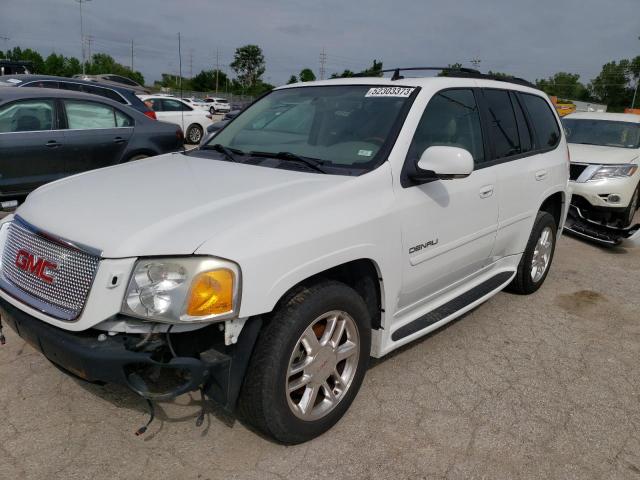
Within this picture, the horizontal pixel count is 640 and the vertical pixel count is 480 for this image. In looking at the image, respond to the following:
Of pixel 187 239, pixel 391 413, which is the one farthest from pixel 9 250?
pixel 391 413

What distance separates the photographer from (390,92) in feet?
10.8

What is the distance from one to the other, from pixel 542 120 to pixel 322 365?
3.25 metres

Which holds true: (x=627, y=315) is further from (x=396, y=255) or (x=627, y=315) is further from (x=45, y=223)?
(x=45, y=223)

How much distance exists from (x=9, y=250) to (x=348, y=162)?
1794 millimetres

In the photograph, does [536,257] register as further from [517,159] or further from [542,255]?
[517,159]

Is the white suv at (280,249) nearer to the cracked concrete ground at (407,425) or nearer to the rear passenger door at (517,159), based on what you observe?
the rear passenger door at (517,159)

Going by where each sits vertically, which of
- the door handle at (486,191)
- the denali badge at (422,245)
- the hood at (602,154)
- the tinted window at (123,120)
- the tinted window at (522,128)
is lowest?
the denali badge at (422,245)

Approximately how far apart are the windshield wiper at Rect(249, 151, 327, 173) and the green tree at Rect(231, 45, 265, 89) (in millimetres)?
104505

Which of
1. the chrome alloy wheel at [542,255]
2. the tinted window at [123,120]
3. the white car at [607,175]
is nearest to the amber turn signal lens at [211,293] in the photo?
the chrome alloy wheel at [542,255]

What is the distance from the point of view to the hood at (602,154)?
24.3ft

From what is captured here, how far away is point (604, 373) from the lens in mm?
3523

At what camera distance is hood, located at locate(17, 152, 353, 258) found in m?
2.20

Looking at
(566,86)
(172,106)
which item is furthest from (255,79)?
(172,106)

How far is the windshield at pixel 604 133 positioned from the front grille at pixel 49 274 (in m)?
8.19
